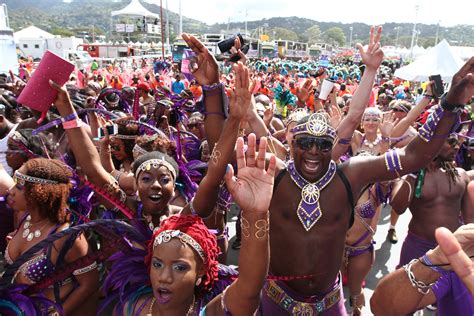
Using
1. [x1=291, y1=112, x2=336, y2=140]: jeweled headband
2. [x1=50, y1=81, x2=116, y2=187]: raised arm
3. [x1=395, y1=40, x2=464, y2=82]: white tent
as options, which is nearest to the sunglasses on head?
[x1=291, y1=112, x2=336, y2=140]: jeweled headband

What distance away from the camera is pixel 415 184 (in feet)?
11.1

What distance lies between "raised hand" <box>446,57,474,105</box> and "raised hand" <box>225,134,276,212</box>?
122cm

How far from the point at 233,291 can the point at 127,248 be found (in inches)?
31.3

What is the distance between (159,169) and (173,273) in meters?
0.99

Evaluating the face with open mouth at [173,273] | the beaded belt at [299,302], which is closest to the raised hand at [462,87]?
the beaded belt at [299,302]

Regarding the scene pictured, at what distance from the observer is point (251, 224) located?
1.52 metres

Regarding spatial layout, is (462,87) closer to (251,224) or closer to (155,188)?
(251,224)

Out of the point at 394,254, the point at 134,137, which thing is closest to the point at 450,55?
the point at 394,254

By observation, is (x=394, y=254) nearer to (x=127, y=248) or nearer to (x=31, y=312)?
(x=127, y=248)

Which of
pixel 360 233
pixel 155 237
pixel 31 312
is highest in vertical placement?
pixel 155 237

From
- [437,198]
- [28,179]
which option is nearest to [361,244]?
[437,198]

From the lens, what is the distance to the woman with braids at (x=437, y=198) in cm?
332

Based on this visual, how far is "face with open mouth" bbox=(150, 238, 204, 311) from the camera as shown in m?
1.77

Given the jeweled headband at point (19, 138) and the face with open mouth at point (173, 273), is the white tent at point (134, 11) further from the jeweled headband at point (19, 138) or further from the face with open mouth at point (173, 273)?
the face with open mouth at point (173, 273)
